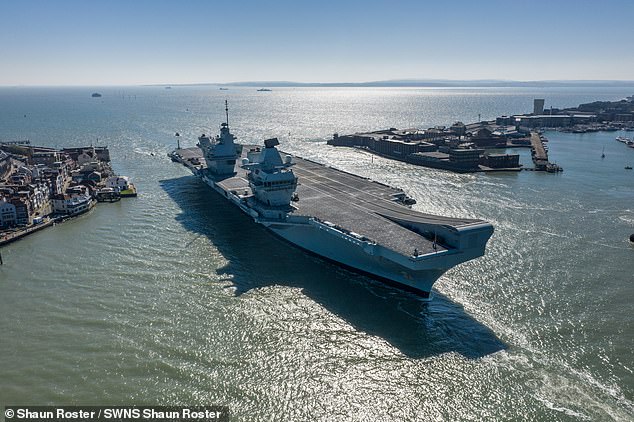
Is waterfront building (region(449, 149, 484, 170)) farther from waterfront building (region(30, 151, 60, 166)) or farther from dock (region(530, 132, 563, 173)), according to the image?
waterfront building (region(30, 151, 60, 166))

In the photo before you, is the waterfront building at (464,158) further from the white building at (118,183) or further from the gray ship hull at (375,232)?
the white building at (118,183)

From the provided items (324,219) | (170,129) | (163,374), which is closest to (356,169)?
(324,219)

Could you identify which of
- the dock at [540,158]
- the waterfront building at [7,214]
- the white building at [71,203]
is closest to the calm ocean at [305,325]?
the white building at [71,203]

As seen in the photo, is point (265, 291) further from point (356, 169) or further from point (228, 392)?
point (356, 169)

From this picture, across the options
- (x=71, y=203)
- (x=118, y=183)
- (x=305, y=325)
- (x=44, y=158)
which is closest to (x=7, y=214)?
(x=71, y=203)

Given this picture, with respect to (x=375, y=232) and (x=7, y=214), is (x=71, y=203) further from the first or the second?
(x=375, y=232)

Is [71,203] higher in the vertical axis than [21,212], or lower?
higher
